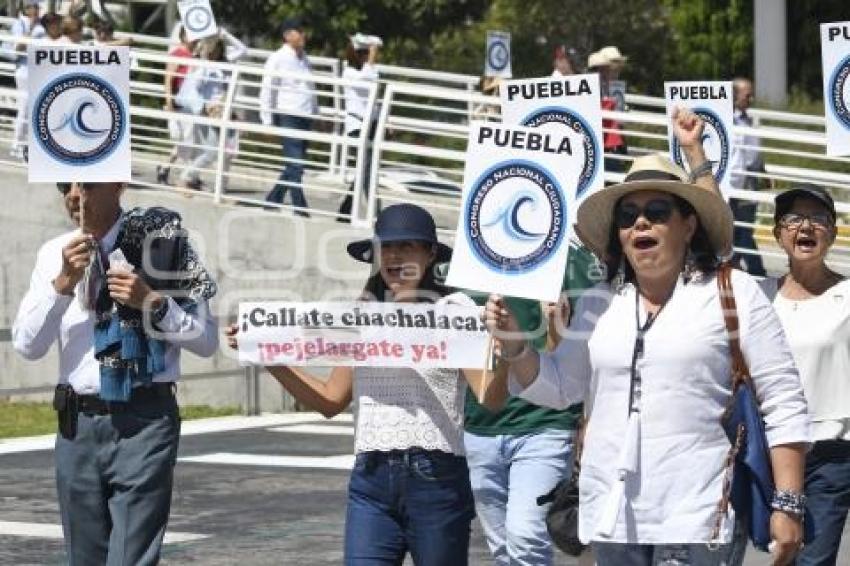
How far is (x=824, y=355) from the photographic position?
888 cm

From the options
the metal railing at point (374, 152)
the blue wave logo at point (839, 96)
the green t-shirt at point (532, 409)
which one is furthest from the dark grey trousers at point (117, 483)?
the metal railing at point (374, 152)

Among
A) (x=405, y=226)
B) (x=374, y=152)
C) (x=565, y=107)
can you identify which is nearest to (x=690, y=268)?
(x=405, y=226)

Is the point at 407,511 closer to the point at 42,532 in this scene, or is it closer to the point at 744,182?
the point at 42,532

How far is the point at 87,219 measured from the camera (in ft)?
26.9

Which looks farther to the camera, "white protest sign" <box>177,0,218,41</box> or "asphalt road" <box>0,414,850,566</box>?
"white protest sign" <box>177,0,218,41</box>

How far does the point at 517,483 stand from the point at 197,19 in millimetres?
15499

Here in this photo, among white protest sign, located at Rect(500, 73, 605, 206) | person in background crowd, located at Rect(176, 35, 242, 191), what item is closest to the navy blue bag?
white protest sign, located at Rect(500, 73, 605, 206)

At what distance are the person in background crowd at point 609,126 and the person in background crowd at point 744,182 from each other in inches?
39.7

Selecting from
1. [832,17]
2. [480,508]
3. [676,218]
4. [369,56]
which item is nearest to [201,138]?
[369,56]

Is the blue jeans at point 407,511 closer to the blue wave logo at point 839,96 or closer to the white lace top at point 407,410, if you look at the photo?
the white lace top at point 407,410

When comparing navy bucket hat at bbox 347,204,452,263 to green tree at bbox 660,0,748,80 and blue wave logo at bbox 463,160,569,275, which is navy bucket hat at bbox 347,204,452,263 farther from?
green tree at bbox 660,0,748,80

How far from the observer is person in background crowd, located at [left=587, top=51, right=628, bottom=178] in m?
20.3

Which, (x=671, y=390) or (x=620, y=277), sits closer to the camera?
(x=671, y=390)

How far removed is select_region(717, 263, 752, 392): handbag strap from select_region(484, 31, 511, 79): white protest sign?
779 inches
